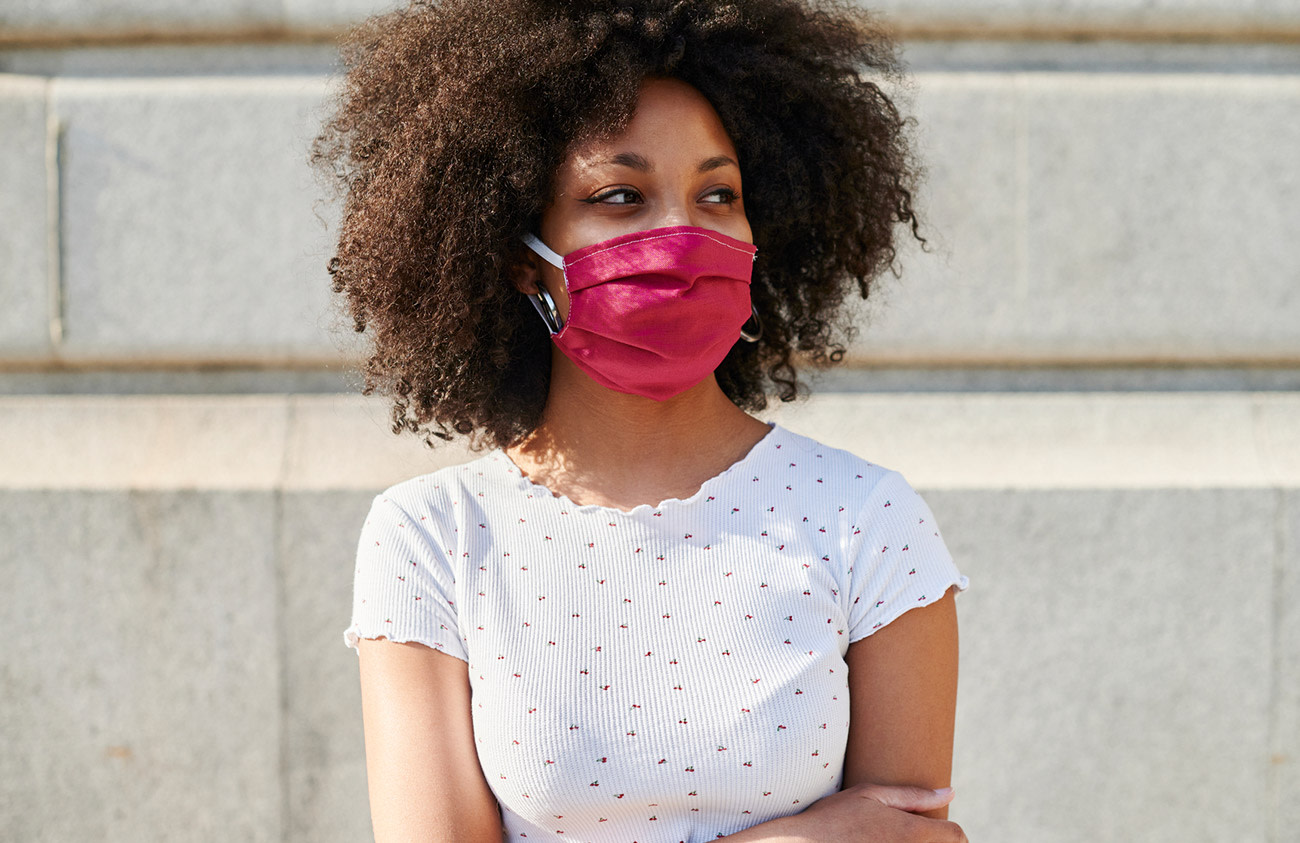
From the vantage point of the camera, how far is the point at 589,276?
6.50 ft

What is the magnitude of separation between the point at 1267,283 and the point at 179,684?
3683 millimetres

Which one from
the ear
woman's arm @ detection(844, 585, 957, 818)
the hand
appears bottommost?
the hand

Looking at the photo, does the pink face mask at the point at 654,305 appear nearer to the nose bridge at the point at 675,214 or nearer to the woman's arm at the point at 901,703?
the nose bridge at the point at 675,214

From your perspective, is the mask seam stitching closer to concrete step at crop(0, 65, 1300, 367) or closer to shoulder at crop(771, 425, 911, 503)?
shoulder at crop(771, 425, 911, 503)

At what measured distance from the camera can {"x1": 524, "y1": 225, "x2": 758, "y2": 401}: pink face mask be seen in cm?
194

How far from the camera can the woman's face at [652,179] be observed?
1950mm

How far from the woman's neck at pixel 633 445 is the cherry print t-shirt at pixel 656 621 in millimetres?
59

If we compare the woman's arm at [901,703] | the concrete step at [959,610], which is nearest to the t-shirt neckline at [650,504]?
the woman's arm at [901,703]

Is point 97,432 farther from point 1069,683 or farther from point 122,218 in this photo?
point 1069,683

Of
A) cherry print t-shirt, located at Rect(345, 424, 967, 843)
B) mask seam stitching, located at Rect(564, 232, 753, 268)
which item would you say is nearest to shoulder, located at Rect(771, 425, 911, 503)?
cherry print t-shirt, located at Rect(345, 424, 967, 843)

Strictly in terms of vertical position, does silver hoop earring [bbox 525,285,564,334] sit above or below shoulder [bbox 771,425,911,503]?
above

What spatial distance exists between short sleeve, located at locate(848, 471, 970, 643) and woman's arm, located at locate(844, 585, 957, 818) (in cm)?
3

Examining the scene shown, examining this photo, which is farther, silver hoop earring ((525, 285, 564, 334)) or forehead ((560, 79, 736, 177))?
silver hoop earring ((525, 285, 564, 334))

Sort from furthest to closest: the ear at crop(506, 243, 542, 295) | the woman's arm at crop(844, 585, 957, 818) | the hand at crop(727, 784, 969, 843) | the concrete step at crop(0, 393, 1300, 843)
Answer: the concrete step at crop(0, 393, 1300, 843)
the ear at crop(506, 243, 542, 295)
the woman's arm at crop(844, 585, 957, 818)
the hand at crop(727, 784, 969, 843)
